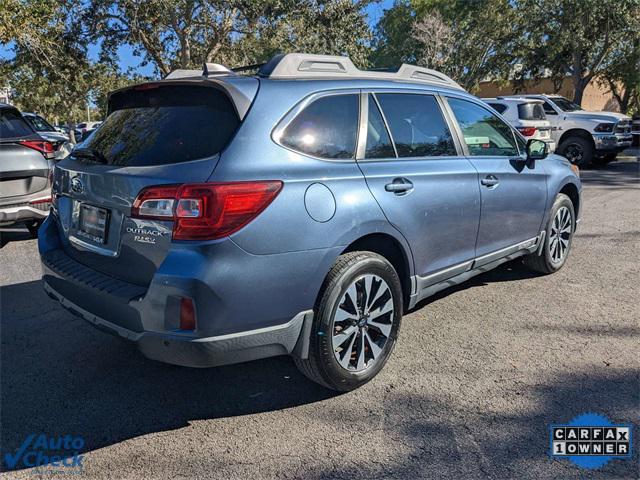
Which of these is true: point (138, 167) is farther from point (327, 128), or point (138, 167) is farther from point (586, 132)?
point (586, 132)

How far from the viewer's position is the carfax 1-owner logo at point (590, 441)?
2557 mm

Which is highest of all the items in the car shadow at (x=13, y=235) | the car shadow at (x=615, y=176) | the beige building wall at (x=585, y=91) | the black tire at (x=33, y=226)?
the beige building wall at (x=585, y=91)

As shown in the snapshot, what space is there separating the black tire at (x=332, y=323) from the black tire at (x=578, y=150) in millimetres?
12944

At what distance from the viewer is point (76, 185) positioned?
10.2 ft

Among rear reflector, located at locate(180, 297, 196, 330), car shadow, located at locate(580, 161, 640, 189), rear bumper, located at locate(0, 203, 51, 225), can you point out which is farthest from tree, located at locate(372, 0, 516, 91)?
rear reflector, located at locate(180, 297, 196, 330)

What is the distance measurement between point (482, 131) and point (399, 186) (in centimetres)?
149

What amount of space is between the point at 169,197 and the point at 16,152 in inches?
185

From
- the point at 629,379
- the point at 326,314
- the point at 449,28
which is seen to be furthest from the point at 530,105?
the point at 449,28

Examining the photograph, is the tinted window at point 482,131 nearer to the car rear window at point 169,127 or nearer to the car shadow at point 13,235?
the car rear window at point 169,127

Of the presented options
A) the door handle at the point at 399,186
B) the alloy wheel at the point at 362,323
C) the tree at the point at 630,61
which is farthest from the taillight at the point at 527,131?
the tree at the point at 630,61

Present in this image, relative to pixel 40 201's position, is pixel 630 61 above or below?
above

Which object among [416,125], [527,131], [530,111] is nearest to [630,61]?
[530,111]

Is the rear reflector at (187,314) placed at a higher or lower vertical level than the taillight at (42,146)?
lower

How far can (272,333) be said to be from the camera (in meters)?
2.68
